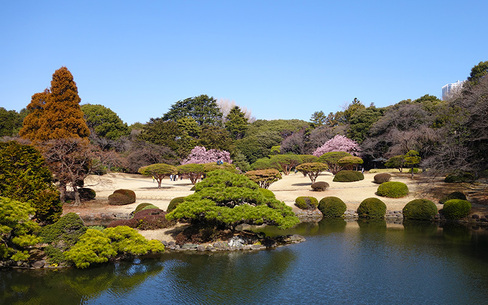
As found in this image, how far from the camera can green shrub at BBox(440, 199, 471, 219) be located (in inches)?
926

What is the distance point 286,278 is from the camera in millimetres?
12766

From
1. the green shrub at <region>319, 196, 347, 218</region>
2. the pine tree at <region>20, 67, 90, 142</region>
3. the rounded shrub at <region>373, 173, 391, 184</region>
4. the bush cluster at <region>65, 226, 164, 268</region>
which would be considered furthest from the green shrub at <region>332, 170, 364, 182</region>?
the bush cluster at <region>65, 226, 164, 268</region>

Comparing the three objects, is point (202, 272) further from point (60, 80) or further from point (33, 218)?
point (60, 80)

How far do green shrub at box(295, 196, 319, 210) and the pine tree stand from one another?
1756 centimetres

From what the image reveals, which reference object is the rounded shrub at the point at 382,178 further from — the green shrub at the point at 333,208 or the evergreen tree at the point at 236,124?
the evergreen tree at the point at 236,124

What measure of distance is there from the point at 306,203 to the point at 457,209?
32.3 feet

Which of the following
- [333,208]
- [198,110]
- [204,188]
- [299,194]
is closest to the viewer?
[204,188]

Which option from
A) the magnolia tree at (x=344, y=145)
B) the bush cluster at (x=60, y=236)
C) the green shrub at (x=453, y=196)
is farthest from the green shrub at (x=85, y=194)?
the magnolia tree at (x=344, y=145)

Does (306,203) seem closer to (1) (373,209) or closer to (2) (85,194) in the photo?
(1) (373,209)

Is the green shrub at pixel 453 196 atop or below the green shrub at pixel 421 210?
atop

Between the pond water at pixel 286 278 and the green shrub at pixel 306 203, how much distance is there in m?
8.83

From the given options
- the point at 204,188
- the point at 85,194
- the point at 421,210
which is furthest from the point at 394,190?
the point at 85,194

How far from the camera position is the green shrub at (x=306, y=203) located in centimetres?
2649

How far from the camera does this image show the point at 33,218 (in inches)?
661
